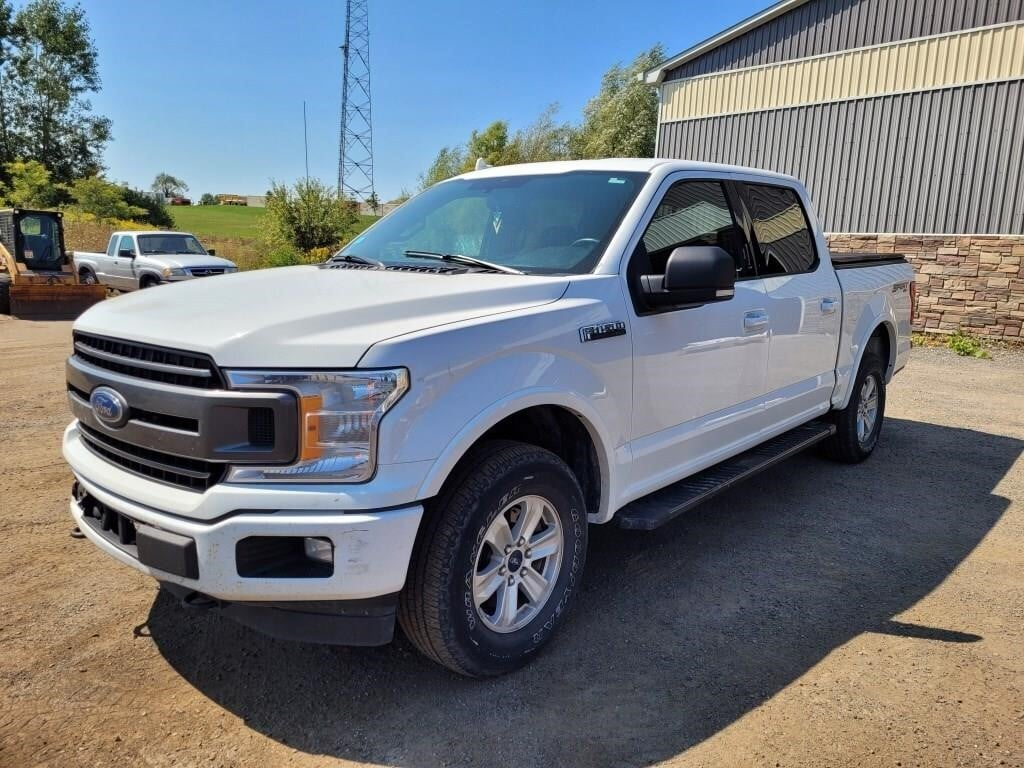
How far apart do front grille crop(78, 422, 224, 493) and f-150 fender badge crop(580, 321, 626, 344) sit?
4.68ft

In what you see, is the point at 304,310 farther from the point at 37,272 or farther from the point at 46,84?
the point at 46,84

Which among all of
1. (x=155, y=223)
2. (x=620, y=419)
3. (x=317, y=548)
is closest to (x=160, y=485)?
(x=317, y=548)

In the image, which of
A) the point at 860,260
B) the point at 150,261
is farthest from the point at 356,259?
the point at 150,261

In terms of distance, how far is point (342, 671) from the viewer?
2.90 meters

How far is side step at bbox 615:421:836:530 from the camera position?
3355mm

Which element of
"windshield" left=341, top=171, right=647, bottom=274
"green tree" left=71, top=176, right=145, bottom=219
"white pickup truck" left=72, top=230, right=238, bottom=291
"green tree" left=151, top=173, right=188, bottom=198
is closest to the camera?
"windshield" left=341, top=171, right=647, bottom=274

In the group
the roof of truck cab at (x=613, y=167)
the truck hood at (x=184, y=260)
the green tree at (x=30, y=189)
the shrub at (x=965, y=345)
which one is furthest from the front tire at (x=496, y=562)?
the green tree at (x=30, y=189)

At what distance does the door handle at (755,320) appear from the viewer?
3.94 m

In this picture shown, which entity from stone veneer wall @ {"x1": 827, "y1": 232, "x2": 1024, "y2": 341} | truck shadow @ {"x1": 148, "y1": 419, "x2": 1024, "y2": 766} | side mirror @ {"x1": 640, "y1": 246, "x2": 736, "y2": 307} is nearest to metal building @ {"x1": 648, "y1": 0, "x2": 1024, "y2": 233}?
stone veneer wall @ {"x1": 827, "y1": 232, "x2": 1024, "y2": 341}

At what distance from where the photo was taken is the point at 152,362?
249cm

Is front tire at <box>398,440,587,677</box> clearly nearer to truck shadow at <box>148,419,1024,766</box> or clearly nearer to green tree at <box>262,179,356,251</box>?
truck shadow at <box>148,419,1024,766</box>

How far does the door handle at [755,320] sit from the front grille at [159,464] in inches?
108

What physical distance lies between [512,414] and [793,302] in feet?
7.93

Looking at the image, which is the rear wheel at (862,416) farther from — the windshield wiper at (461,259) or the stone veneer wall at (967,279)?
the stone veneer wall at (967,279)
